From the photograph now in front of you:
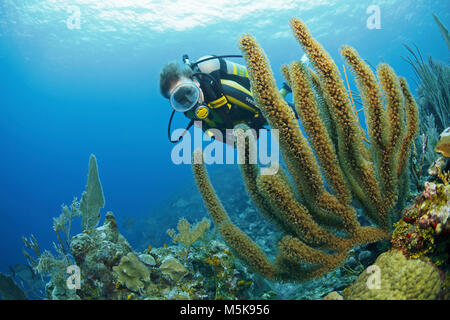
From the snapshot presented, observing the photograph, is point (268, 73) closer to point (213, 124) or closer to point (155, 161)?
point (213, 124)

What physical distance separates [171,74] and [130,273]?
9.67 feet

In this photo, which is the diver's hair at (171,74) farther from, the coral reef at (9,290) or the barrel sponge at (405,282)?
the coral reef at (9,290)

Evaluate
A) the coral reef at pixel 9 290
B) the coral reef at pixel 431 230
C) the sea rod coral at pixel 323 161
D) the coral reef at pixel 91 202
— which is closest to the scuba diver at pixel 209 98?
the sea rod coral at pixel 323 161

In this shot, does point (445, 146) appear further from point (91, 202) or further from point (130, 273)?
point (91, 202)

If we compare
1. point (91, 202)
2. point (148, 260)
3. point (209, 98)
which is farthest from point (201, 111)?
point (91, 202)

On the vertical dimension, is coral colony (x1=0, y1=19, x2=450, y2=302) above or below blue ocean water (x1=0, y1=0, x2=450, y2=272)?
below

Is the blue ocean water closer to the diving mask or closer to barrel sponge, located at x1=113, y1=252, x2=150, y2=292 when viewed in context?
the diving mask

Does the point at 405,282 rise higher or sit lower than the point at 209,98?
lower

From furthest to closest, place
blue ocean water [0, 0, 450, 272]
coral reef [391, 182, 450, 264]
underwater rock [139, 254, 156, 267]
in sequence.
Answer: blue ocean water [0, 0, 450, 272] → underwater rock [139, 254, 156, 267] → coral reef [391, 182, 450, 264]

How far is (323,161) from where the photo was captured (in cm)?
185

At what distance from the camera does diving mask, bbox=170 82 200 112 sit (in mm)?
3421

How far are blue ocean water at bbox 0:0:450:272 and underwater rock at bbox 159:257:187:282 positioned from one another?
760 cm

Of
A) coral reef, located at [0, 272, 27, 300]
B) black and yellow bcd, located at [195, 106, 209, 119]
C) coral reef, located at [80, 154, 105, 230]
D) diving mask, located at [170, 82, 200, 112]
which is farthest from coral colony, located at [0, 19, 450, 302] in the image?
coral reef, located at [0, 272, 27, 300]
